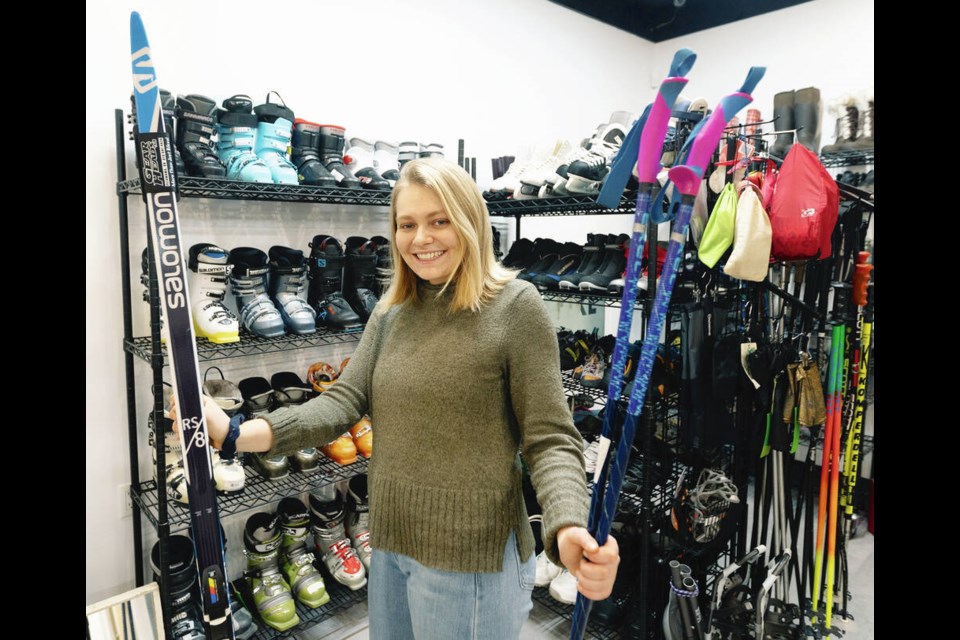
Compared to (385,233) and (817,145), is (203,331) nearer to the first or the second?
(385,233)

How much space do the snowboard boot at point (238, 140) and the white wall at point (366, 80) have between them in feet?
0.85

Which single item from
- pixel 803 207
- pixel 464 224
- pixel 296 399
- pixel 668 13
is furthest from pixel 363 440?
pixel 668 13

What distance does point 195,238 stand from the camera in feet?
6.58

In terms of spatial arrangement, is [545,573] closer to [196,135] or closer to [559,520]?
[559,520]

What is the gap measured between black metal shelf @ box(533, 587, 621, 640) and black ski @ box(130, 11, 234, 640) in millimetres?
1392

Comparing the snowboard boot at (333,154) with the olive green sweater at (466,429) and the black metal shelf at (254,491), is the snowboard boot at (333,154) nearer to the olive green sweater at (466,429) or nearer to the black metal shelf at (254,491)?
the black metal shelf at (254,491)

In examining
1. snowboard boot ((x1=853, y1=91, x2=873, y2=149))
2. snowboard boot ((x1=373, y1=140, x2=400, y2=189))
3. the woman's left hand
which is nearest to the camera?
the woman's left hand

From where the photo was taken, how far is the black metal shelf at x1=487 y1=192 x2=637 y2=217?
6.51 feet

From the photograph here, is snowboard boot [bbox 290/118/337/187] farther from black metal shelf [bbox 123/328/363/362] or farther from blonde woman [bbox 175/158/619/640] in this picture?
blonde woman [bbox 175/158/619/640]

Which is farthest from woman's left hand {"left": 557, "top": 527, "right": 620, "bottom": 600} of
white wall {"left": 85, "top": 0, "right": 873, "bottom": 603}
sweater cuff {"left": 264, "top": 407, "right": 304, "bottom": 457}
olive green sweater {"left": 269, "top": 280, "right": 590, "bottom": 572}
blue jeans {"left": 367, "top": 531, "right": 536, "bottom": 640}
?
white wall {"left": 85, "top": 0, "right": 873, "bottom": 603}

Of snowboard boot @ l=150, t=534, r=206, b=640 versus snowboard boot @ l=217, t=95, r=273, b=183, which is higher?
snowboard boot @ l=217, t=95, r=273, b=183

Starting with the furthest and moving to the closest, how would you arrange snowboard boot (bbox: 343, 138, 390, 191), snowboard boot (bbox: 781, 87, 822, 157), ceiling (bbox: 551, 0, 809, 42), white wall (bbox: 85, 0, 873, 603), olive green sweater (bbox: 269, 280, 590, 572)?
ceiling (bbox: 551, 0, 809, 42) < snowboard boot (bbox: 781, 87, 822, 157) < snowboard boot (bbox: 343, 138, 390, 191) < white wall (bbox: 85, 0, 873, 603) < olive green sweater (bbox: 269, 280, 590, 572)

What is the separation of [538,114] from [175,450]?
7.82 feet
